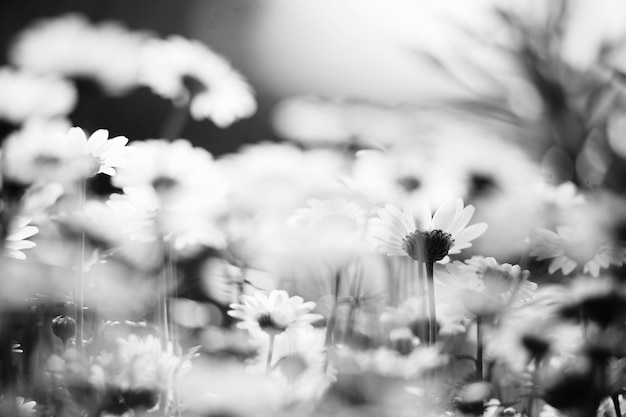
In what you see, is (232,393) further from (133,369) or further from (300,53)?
(300,53)

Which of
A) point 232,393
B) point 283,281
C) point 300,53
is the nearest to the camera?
point 232,393

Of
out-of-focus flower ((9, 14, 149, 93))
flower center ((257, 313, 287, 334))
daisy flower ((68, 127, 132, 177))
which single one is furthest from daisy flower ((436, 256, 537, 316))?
out-of-focus flower ((9, 14, 149, 93))

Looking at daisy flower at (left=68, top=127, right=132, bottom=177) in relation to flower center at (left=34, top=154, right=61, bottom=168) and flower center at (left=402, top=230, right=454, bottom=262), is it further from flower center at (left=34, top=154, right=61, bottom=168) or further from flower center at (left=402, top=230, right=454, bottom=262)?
flower center at (left=402, top=230, right=454, bottom=262)

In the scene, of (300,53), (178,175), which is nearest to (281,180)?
(178,175)

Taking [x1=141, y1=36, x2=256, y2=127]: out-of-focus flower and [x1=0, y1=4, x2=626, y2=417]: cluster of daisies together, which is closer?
[x1=0, y1=4, x2=626, y2=417]: cluster of daisies

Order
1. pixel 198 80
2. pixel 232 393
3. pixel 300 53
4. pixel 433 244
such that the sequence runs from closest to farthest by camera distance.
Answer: pixel 232 393
pixel 433 244
pixel 198 80
pixel 300 53

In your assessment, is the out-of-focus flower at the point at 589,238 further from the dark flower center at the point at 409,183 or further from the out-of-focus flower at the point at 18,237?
the out-of-focus flower at the point at 18,237

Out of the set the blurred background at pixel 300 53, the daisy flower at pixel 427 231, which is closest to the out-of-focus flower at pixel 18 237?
the daisy flower at pixel 427 231

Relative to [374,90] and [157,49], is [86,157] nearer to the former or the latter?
[157,49]
